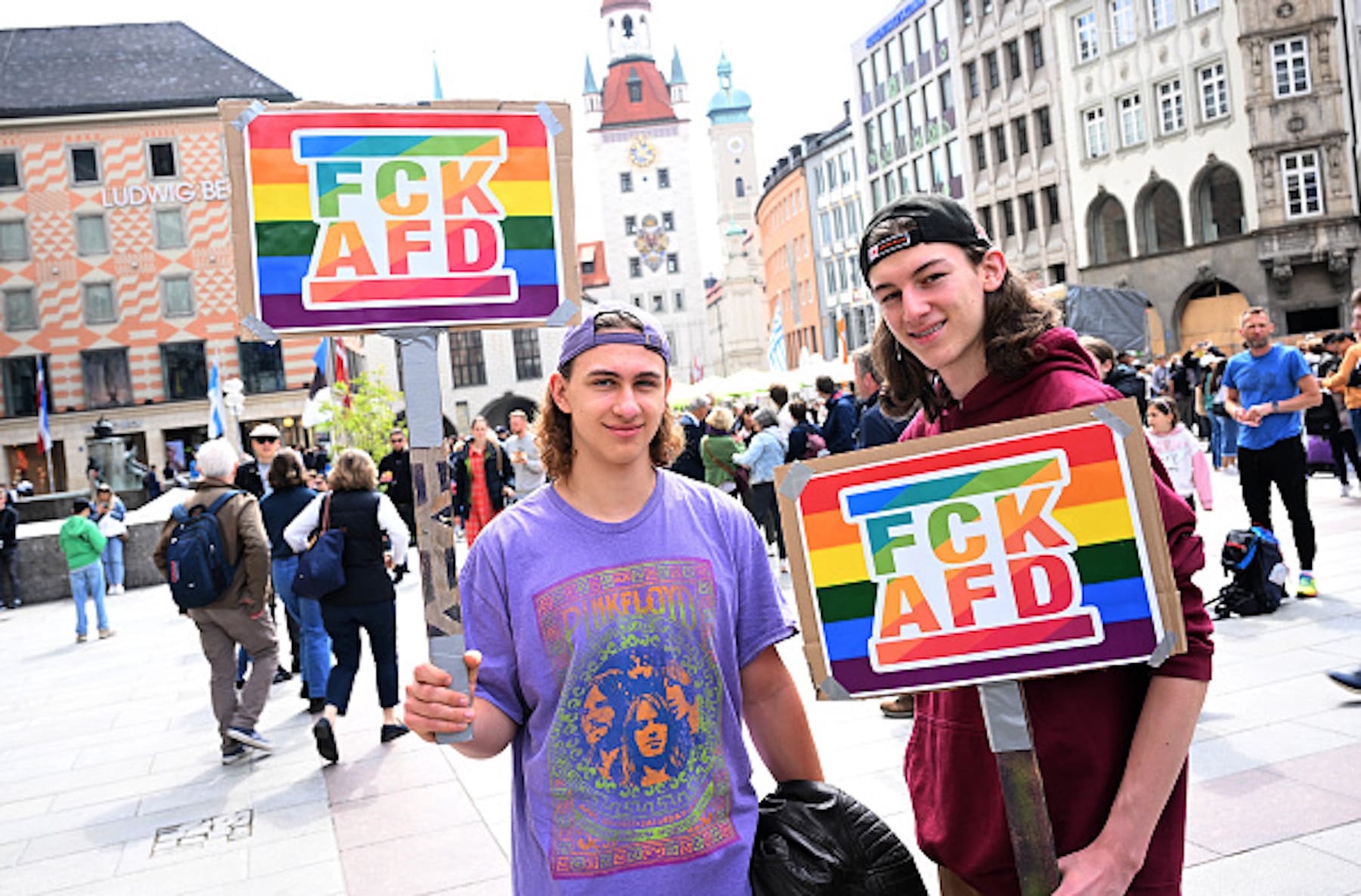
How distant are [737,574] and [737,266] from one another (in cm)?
10400

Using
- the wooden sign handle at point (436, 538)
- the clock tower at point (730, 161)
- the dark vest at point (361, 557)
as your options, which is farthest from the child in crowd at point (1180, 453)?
the clock tower at point (730, 161)

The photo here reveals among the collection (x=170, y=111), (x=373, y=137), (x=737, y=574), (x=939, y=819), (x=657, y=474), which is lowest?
(x=939, y=819)

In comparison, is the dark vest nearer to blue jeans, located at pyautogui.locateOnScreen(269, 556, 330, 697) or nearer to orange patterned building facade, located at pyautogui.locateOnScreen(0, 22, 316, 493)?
blue jeans, located at pyautogui.locateOnScreen(269, 556, 330, 697)

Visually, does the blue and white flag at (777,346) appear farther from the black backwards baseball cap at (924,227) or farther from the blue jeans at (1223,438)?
the black backwards baseball cap at (924,227)

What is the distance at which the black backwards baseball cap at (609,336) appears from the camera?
2492mm

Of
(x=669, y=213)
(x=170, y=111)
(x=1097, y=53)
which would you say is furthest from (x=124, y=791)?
(x=669, y=213)

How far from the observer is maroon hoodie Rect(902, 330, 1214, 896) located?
201 cm

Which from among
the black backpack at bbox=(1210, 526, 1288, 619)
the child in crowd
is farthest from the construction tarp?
the black backpack at bbox=(1210, 526, 1288, 619)

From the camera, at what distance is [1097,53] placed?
41.9 meters

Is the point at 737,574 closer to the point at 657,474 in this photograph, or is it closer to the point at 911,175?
the point at 657,474

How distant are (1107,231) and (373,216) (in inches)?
1722

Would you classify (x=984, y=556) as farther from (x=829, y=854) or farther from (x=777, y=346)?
(x=777, y=346)

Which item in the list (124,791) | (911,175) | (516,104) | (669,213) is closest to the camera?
(516,104)

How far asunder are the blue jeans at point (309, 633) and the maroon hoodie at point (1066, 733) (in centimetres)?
698
